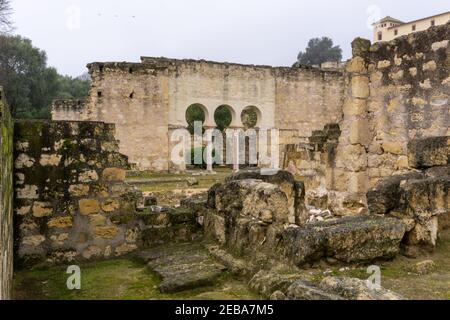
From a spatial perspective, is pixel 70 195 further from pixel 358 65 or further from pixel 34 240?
pixel 358 65

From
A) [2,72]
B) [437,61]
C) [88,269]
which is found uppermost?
[2,72]

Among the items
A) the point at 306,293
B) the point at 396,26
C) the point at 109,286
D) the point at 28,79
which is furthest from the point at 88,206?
the point at 396,26

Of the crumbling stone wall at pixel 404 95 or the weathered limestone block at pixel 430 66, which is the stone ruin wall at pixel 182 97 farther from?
the weathered limestone block at pixel 430 66

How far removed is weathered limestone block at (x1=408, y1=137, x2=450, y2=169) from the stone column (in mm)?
2740

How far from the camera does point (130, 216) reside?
19.2ft

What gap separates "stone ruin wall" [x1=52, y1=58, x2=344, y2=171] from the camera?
20.2 m

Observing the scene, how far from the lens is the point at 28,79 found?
39625mm

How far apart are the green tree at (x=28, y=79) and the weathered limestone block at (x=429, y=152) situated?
34706mm

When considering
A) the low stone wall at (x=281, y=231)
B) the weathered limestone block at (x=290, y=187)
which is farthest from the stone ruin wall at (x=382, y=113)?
the low stone wall at (x=281, y=231)

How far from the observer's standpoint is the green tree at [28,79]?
37062 mm

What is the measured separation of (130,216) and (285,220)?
2.07m
